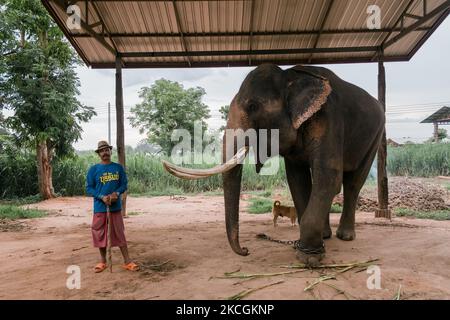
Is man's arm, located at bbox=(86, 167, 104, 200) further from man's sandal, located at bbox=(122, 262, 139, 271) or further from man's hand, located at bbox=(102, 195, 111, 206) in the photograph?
man's sandal, located at bbox=(122, 262, 139, 271)

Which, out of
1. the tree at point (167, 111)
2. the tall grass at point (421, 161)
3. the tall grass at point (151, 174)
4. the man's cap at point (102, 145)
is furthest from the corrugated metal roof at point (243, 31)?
the tree at point (167, 111)

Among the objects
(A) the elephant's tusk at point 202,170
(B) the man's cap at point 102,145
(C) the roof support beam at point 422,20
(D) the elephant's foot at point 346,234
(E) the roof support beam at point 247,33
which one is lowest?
(D) the elephant's foot at point 346,234

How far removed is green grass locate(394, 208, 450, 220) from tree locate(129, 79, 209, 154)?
20.1 meters

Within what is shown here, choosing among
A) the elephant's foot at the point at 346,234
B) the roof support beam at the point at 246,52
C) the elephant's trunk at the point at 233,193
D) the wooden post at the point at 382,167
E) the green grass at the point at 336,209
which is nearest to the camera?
the elephant's trunk at the point at 233,193

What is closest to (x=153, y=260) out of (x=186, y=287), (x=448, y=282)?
(x=186, y=287)

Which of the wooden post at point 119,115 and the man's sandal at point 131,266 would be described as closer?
the man's sandal at point 131,266

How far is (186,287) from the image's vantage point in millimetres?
4043

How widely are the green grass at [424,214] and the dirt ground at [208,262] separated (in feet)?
3.74

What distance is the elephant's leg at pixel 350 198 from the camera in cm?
638

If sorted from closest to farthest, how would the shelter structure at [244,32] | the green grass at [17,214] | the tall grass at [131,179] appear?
the shelter structure at [244,32] < the green grass at [17,214] < the tall grass at [131,179]

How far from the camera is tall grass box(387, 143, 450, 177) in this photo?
1925 centimetres

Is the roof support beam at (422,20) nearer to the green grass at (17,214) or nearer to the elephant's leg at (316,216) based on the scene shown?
the elephant's leg at (316,216)

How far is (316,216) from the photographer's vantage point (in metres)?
4.66
